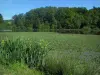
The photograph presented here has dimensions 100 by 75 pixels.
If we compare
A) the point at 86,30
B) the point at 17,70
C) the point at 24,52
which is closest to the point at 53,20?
the point at 86,30

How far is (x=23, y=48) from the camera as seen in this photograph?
742 cm

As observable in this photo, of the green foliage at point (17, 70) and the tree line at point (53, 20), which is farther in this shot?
the tree line at point (53, 20)

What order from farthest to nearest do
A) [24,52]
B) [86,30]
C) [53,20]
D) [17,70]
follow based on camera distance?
[86,30]
[53,20]
[24,52]
[17,70]

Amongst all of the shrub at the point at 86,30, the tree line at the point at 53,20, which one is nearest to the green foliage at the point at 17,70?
the tree line at the point at 53,20

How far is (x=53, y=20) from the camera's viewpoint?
110 ft

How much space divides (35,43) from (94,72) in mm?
2265

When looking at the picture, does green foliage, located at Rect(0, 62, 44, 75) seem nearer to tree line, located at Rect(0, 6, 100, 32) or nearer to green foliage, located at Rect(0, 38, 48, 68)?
green foliage, located at Rect(0, 38, 48, 68)

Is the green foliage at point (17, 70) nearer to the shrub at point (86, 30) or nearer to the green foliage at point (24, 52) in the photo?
the green foliage at point (24, 52)

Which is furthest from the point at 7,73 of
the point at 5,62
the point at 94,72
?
the point at 94,72

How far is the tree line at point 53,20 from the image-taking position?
98.4 ft

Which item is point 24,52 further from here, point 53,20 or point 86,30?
point 86,30

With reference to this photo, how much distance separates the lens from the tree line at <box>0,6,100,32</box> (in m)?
30.0

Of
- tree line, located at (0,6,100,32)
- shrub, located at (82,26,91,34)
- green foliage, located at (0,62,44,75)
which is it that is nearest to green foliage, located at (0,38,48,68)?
green foliage, located at (0,62,44,75)

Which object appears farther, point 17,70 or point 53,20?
point 53,20
